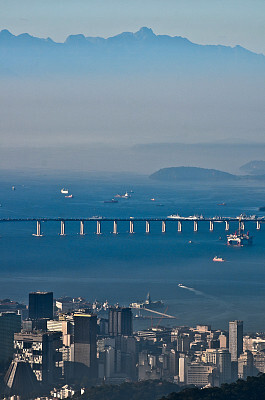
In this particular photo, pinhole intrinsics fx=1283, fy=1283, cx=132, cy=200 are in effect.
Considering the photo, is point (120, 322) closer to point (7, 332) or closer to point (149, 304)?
point (7, 332)

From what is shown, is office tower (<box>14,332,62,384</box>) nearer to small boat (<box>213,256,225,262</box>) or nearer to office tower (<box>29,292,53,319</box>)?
office tower (<box>29,292,53,319</box>)

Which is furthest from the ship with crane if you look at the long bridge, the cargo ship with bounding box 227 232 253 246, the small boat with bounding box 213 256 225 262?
the small boat with bounding box 213 256 225 262

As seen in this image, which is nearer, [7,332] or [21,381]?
[21,381]

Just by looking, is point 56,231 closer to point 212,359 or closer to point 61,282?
point 61,282

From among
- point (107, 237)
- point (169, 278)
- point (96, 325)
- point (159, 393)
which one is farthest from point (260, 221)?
point (159, 393)

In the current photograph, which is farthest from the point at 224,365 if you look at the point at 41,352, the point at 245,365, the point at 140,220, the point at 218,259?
the point at 140,220
